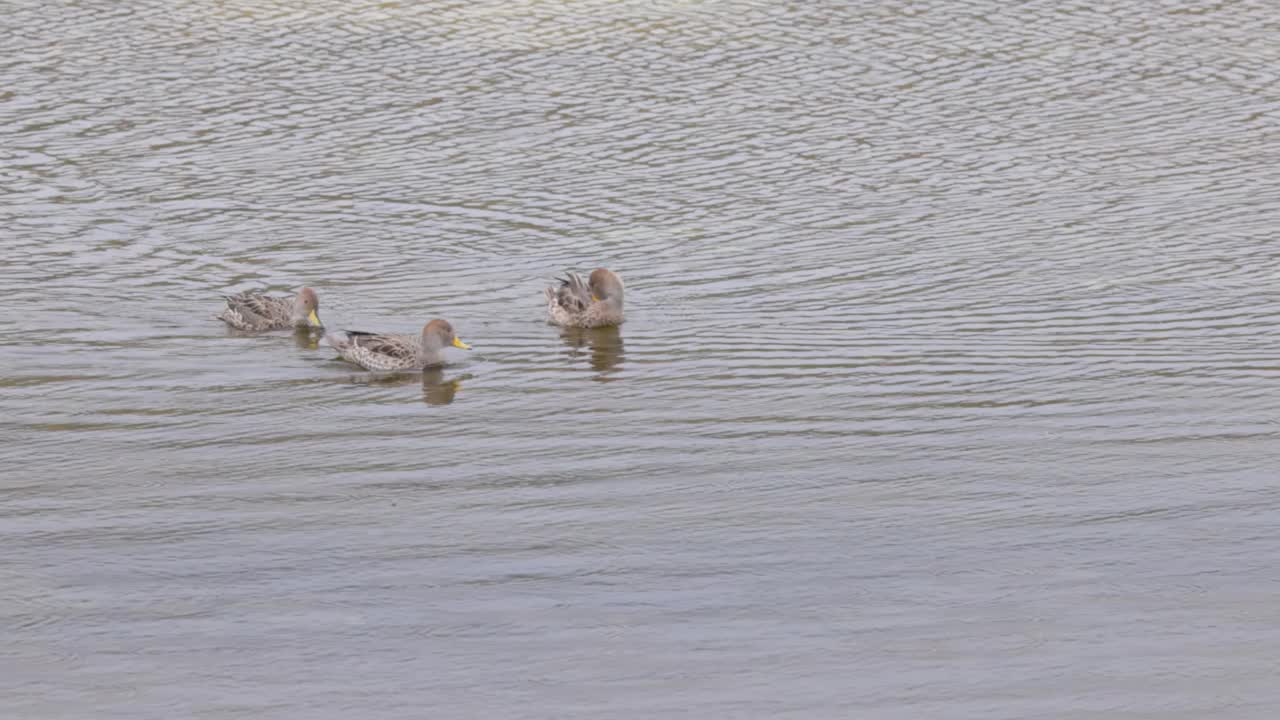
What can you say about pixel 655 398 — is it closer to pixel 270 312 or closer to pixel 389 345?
pixel 389 345

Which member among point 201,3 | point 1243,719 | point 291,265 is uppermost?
point 201,3

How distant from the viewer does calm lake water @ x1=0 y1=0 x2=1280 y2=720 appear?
28.3 feet

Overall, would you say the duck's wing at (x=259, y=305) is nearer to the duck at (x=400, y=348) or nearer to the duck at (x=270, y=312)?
the duck at (x=270, y=312)

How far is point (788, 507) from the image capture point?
10.4 meters

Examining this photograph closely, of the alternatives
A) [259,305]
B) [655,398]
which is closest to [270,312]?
[259,305]

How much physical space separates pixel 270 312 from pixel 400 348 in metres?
1.38

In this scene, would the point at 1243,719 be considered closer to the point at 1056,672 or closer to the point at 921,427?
the point at 1056,672

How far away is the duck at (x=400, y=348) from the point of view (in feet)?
43.9

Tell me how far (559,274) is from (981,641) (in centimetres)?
834

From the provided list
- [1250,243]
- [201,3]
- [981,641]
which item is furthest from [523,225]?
[201,3]

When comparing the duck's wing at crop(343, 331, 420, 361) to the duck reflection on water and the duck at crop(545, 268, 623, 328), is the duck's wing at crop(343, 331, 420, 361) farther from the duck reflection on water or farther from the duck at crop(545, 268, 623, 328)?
the duck at crop(545, 268, 623, 328)

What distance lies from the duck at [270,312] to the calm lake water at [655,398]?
16 cm

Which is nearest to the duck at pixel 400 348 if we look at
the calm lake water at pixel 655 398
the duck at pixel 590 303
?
the calm lake water at pixel 655 398

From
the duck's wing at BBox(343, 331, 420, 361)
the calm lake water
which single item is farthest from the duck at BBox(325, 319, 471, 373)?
the calm lake water
